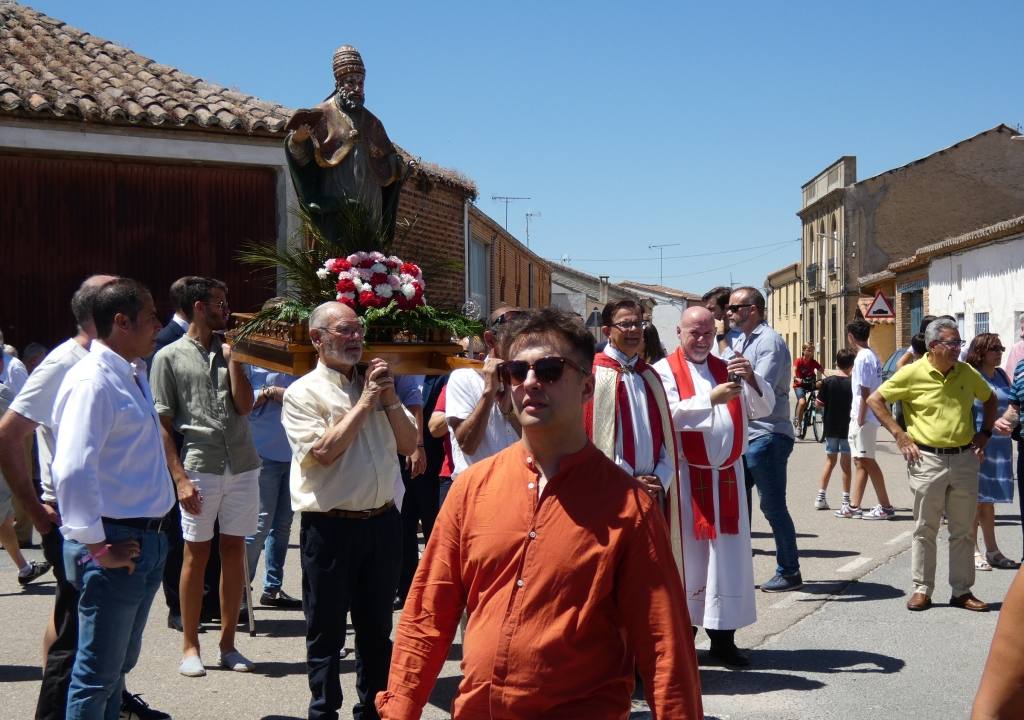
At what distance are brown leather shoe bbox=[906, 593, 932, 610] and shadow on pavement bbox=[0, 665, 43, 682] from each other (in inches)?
223

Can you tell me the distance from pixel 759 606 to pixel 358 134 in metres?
4.50

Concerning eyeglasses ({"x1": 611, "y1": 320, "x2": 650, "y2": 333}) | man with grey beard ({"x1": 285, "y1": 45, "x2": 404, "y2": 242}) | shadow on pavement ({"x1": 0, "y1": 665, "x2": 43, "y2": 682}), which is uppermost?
man with grey beard ({"x1": 285, "y1": 45, "x2": 404, "y2": 242})

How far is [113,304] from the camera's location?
4.80 meters

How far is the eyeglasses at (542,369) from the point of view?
10.1ft

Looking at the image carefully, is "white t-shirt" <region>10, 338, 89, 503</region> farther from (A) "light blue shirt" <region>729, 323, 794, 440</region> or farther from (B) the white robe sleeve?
(A) "light blue shirt" <region>729, 323, 794, 440</region>

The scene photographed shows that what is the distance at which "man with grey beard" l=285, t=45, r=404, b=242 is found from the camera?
6336mm

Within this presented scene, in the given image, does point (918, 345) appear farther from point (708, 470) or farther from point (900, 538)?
point (708, 470)

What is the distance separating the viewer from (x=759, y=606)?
854 cm

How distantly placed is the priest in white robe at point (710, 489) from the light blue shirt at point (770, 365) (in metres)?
1.99

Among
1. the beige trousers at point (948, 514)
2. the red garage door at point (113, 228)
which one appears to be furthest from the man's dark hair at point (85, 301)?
the red garage door at point (113, 228)

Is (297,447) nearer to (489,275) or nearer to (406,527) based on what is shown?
(406,527)

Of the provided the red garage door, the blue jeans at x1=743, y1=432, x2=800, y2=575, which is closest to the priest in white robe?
the blue jeans at x1=743, y1=432, x2=800, y2=575

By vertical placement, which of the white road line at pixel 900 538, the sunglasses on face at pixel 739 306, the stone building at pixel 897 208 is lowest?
the white road line at pixel 900 538

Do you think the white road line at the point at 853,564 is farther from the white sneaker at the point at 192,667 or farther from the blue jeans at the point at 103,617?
the blue jeans at the point at 103,617
